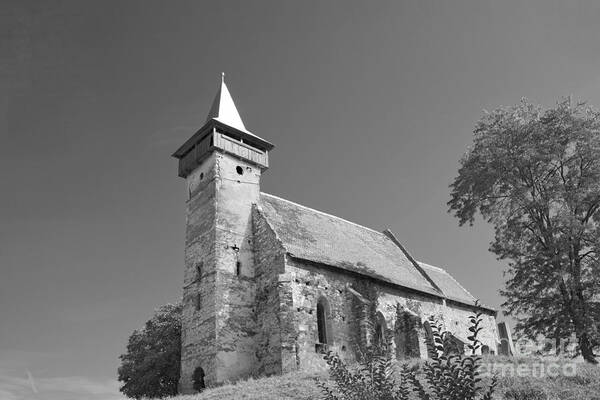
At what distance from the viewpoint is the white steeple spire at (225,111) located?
29.0 metres

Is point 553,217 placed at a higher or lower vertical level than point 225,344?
higher

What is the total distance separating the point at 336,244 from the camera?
92.9 ft

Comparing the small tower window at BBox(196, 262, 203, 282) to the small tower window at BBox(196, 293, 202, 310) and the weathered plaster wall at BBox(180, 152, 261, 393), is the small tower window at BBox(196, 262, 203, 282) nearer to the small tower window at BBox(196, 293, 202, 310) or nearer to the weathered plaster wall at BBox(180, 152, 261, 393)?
the weathered plaster wall at BBox(180, 152, 261, 393)

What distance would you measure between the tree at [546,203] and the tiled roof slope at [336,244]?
23.9 ft

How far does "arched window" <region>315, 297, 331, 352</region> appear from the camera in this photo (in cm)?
2347

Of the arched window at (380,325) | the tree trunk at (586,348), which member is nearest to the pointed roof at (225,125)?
the arched window at (380,325)

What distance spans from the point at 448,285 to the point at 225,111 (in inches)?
785

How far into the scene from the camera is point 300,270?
23656 millimetres

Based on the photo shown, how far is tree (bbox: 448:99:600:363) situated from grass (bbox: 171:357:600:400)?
2791 mm

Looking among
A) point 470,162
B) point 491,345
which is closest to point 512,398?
point 470,162

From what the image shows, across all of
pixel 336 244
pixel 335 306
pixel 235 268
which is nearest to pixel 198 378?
pixel 235 268

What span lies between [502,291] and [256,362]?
11.4 meters

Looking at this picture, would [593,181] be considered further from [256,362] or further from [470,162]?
[256,362]

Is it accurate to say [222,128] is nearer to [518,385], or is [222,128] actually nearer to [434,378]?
[518,385]
